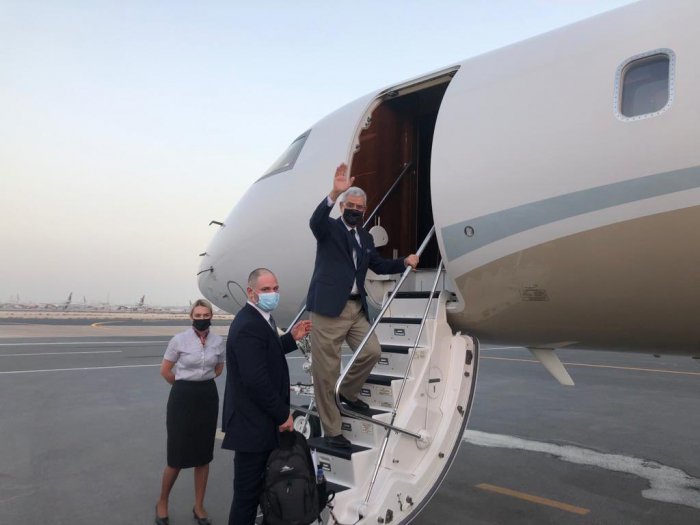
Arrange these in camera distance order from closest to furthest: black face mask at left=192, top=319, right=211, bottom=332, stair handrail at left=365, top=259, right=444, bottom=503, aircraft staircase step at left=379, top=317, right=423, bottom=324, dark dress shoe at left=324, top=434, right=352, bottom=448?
1. stair handrail at left=365, top=259, right=444, bottom=503
2. dark dress shoe at left=324, top=434, right=352, bottom=448
3. black face mask at left=192, top=319, right=211, bottom=332
4. aircraft staircase step at left=379, top=317, right=423, bottom=324

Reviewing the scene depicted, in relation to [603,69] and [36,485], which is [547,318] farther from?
[36,485]

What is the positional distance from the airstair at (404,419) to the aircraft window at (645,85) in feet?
6.64

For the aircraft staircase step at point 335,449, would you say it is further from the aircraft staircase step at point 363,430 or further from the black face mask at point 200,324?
the black face mask at point 200,324

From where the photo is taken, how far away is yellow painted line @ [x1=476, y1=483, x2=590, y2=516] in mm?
4781

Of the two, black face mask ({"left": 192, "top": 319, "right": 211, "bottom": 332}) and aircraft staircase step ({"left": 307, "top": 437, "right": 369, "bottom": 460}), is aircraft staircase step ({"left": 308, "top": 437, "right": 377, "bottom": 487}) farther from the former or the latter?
black face mask ({"left": 192, "top": 319, "right": 211, "bottom": 332})

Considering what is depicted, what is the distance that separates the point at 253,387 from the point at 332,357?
1019 mm

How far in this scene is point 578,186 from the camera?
3.67 meters

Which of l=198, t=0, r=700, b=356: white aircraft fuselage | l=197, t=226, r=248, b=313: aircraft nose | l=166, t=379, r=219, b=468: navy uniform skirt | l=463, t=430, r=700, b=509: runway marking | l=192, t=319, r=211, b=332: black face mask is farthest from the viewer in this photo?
l=197, t=226, r=248, b=313: aircraft nose

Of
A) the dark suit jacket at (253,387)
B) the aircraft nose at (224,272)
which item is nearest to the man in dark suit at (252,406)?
the dark suit jacket at (253,387)

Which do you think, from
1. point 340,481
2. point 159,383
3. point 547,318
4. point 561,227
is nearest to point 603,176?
point 561,227

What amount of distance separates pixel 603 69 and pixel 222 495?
4.83m

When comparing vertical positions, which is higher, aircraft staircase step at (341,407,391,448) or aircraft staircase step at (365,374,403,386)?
aircraft staircase step at (365,374,403,386)

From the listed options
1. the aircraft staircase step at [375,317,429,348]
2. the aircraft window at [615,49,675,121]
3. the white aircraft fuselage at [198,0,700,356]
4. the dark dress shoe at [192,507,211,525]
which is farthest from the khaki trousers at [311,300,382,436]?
the aircraft window at [615,49,675,121]

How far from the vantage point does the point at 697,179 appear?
322cm
